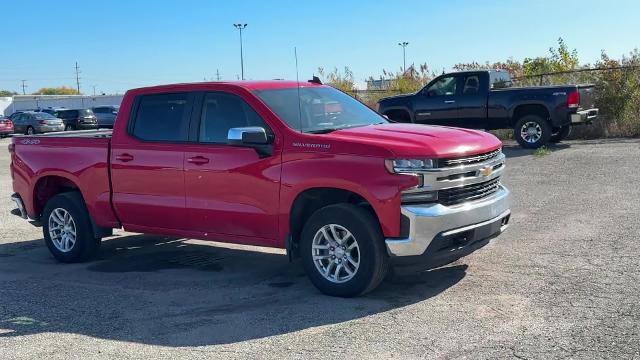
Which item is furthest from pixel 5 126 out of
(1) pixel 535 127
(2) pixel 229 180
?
(2) pixel 229 180

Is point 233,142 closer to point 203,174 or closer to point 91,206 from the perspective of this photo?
point 203,174

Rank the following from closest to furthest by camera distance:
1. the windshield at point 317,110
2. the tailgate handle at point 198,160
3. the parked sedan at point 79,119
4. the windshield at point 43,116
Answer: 1. the windshield at point 317,110
2. the tailgate handle at point 198,160
3. the windshield at point 43,116
4. the parked sedan at point 79,119

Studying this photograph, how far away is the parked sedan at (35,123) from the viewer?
132 feet

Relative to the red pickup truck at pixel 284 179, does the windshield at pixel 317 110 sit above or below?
above

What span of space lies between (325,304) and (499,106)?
12.6m

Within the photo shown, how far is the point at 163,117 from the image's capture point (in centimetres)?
762

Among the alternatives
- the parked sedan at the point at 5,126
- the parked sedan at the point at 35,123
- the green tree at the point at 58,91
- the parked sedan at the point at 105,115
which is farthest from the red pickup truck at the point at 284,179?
the green tree at the point at 58,91

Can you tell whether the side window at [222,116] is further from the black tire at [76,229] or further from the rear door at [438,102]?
the rear door at [438,102]

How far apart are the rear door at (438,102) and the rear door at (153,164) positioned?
465 inches

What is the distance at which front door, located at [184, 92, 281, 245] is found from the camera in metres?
6.74

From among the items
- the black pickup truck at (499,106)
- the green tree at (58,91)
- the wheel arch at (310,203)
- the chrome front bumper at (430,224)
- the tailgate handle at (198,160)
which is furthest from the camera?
the green tree at (58,91)

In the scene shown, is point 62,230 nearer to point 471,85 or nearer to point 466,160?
point 466,160

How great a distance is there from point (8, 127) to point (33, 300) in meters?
38.3

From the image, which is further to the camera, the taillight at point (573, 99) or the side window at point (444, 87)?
the side window at point (444, 87)
